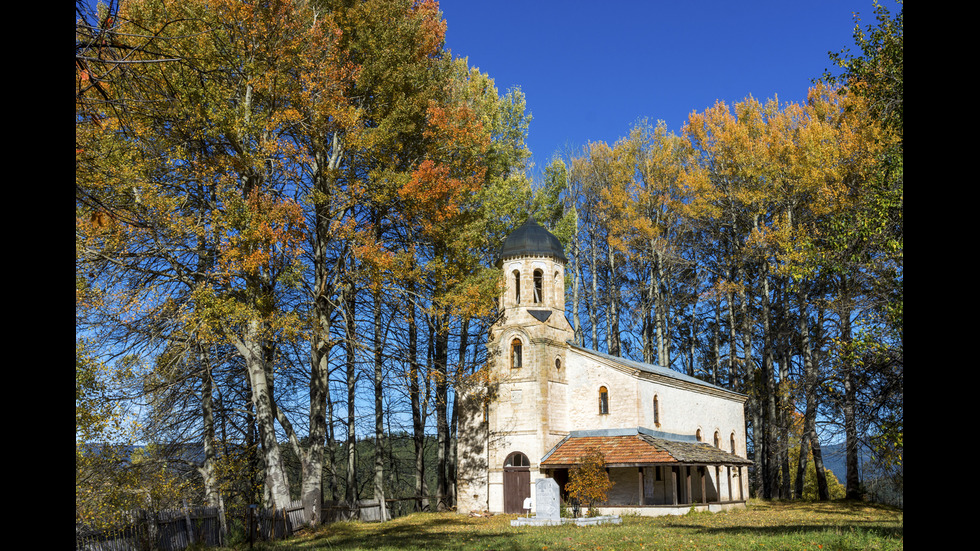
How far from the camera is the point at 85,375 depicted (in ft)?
41.7

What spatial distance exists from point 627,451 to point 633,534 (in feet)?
34.0

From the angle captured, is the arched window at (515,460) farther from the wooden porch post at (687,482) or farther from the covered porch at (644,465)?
the wooden porch post at (687,482)

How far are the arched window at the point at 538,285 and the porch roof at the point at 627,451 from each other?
6.38 m

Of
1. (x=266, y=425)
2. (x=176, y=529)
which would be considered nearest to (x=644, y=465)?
(x=266, y=425)

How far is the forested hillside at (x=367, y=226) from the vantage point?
17.2 m

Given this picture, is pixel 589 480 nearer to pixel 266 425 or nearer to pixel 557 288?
pixel 557 288

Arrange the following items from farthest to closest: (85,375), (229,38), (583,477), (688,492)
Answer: (688,492), (583,477), (229,38), (85,375)

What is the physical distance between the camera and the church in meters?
29.9

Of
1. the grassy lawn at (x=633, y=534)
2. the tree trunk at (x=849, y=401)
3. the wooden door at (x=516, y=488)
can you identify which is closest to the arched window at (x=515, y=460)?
the wooden door at (x=516, y=488)

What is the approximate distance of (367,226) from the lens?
27.3 m
